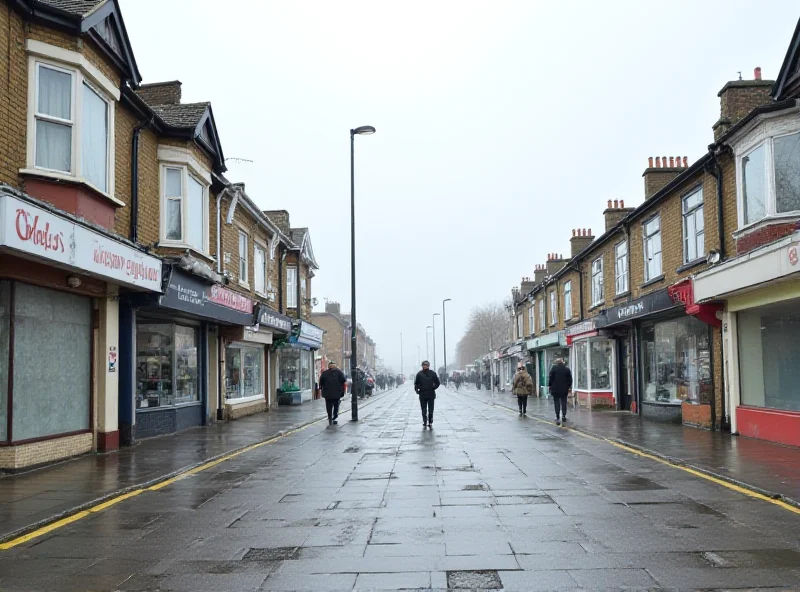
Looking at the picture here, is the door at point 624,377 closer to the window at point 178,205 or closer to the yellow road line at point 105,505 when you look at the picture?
the yellow road line at point 105,505

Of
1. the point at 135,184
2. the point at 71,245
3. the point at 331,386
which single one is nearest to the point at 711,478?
Answer: the point at 71,245

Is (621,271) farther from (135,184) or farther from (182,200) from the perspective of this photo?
(135,184)

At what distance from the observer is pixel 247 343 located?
2358 cm

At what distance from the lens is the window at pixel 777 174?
12984mm

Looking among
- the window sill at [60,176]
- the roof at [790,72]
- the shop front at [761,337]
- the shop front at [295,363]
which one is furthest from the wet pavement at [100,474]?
the shop front at [295,363]

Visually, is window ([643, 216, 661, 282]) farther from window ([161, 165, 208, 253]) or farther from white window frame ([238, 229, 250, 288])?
window ([161, 165, 208, 253])

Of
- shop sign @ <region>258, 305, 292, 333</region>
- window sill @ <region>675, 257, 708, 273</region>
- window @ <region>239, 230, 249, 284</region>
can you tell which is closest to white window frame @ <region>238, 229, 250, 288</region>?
window @ <region>239, 230, 249, 284</region>

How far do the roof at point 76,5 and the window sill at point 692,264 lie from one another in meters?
12.9

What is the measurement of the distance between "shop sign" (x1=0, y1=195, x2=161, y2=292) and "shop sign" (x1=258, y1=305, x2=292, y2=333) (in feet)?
30.8

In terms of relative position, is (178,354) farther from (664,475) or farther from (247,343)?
(664,475)

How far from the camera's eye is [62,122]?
10.8 metres

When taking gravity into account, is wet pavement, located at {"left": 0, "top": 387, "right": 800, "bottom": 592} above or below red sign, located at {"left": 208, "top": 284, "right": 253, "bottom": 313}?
below

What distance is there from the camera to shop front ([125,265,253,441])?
1455cm

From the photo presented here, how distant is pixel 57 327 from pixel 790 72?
41.6 feet
